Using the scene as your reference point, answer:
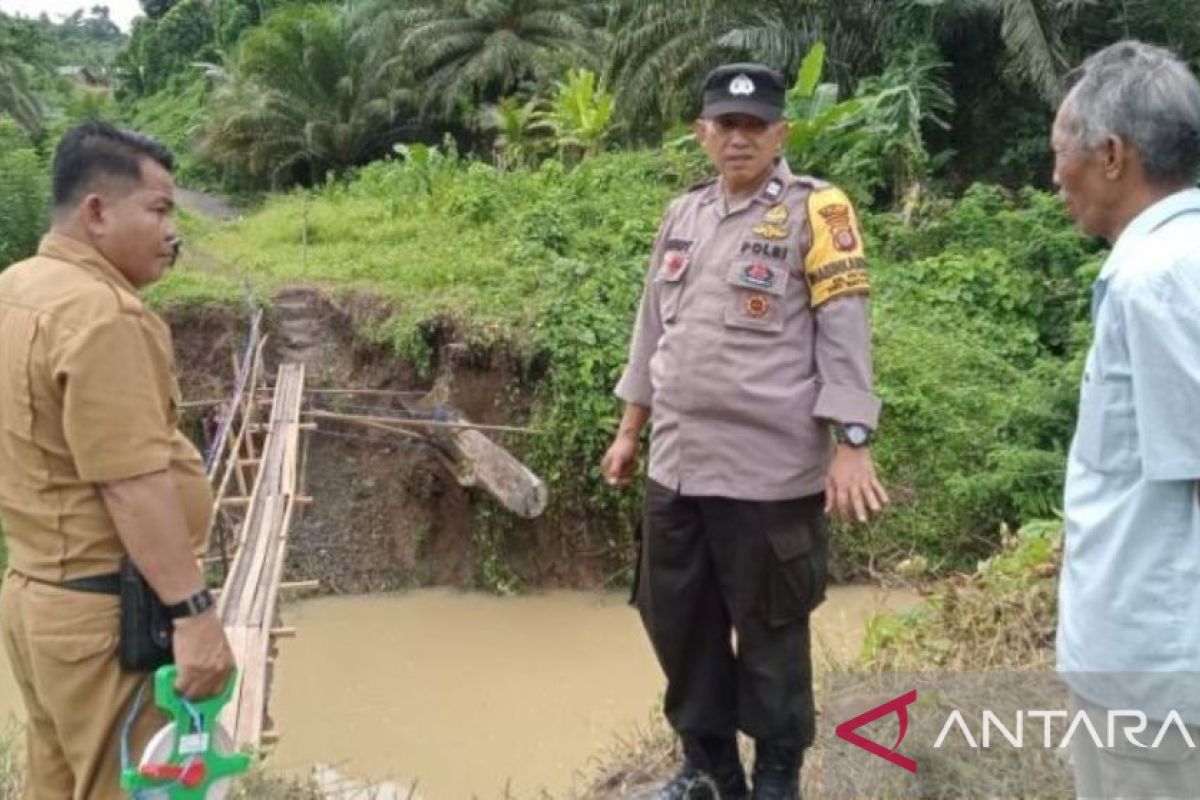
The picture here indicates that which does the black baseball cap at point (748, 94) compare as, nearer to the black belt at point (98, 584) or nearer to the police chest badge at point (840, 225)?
the police chest badge at point (840, 225)

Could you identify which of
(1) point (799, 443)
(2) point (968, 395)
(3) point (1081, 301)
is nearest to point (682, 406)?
(1) point (799, 443)

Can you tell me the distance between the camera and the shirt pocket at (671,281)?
227 centimetres

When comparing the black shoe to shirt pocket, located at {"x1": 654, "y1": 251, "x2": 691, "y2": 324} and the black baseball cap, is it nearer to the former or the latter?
shirt pocket, located at {"x1": 654, "y1": 251, "x2": 691, "y2": 324}

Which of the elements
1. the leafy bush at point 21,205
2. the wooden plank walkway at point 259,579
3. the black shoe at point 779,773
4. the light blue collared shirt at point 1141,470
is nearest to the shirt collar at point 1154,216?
the light blue collared shirt at point 1141,470

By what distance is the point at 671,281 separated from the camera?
229cm

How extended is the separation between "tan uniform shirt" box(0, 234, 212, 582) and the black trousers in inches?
36.0

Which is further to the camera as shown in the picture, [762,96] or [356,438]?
[356,438]

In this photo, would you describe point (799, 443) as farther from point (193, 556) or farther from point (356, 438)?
point (356, 438)

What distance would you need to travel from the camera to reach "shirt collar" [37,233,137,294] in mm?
1680

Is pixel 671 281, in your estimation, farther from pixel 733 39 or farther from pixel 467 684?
pixel 733 39

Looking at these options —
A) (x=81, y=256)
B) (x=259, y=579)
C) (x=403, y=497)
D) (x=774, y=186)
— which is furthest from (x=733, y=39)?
(x=81, y=256)

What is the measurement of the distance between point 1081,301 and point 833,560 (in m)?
2.82

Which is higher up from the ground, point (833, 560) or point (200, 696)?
point (200, 696)

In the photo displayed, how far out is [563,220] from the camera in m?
9.06
